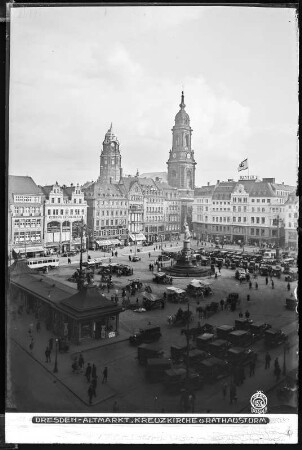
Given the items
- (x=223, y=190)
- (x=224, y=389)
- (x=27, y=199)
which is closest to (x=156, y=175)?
(x=223, y=190)

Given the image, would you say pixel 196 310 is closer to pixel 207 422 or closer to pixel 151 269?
pixel 151 269

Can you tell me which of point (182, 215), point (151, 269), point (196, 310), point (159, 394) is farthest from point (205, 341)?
point (182, 215)

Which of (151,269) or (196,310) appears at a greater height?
(151,269)

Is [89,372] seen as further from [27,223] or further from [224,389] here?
[27,223]

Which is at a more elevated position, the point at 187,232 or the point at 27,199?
the point at 27,199

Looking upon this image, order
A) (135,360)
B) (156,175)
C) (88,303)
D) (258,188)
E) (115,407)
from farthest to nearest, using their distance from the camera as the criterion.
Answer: (156,175), (258,188), (88,303), (135,360), (115,407)
